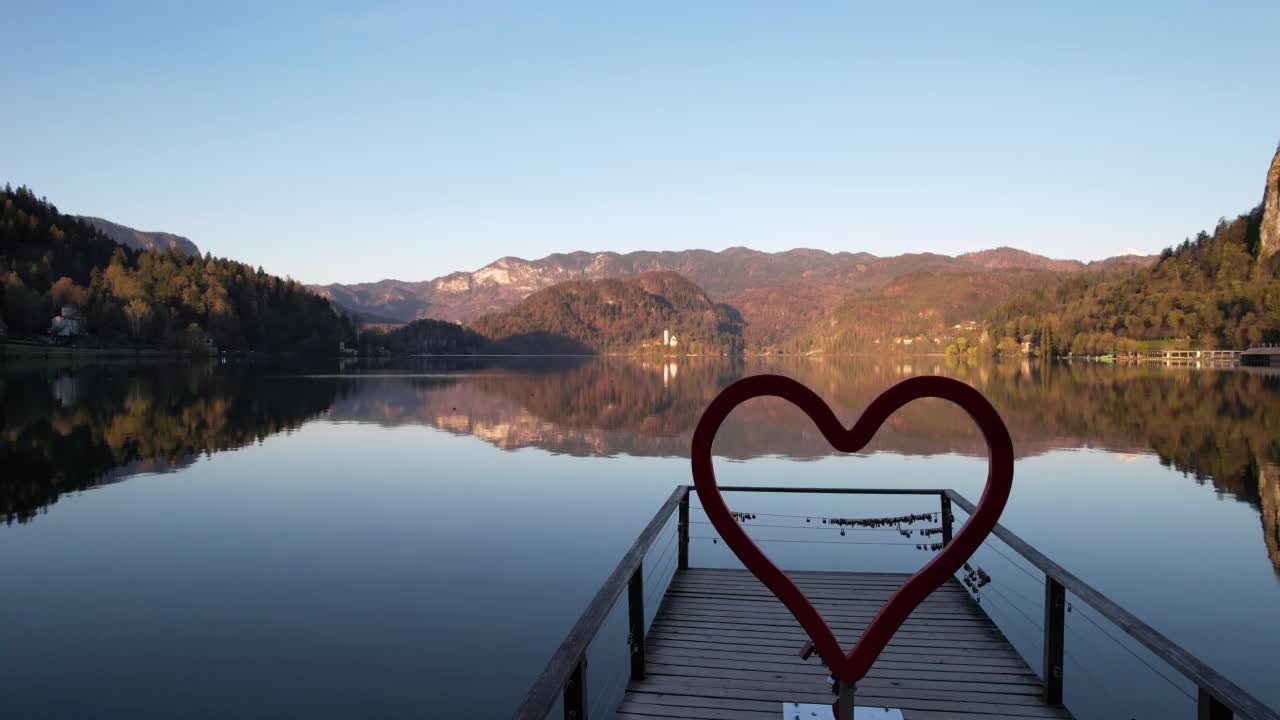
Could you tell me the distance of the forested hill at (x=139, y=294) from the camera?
126188 millimetres

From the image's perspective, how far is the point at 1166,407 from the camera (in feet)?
157

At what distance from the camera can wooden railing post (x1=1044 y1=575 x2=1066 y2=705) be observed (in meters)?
7.37

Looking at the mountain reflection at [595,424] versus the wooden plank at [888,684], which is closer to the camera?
the wooden plank at [888,684]

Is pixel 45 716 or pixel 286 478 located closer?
pixel 45 716

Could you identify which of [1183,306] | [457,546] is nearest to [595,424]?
[457,546]

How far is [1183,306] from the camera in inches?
5610

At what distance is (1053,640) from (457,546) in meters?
11.6

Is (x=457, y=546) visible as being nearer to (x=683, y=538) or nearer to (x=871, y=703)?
(x=683, y=538)

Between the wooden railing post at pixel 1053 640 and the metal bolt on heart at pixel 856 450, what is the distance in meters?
2.52

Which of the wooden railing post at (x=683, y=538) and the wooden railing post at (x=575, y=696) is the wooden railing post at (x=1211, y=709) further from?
the wooden railing post at (x=683, y=538)

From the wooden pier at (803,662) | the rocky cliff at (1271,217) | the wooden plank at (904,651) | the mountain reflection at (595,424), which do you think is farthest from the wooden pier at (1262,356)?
the wooden plank at (904,651)

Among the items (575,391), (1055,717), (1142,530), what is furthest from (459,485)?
(575,391)

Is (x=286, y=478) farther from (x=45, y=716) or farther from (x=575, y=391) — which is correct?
(x=575, y=391)

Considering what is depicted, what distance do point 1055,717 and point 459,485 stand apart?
63.4 ft
